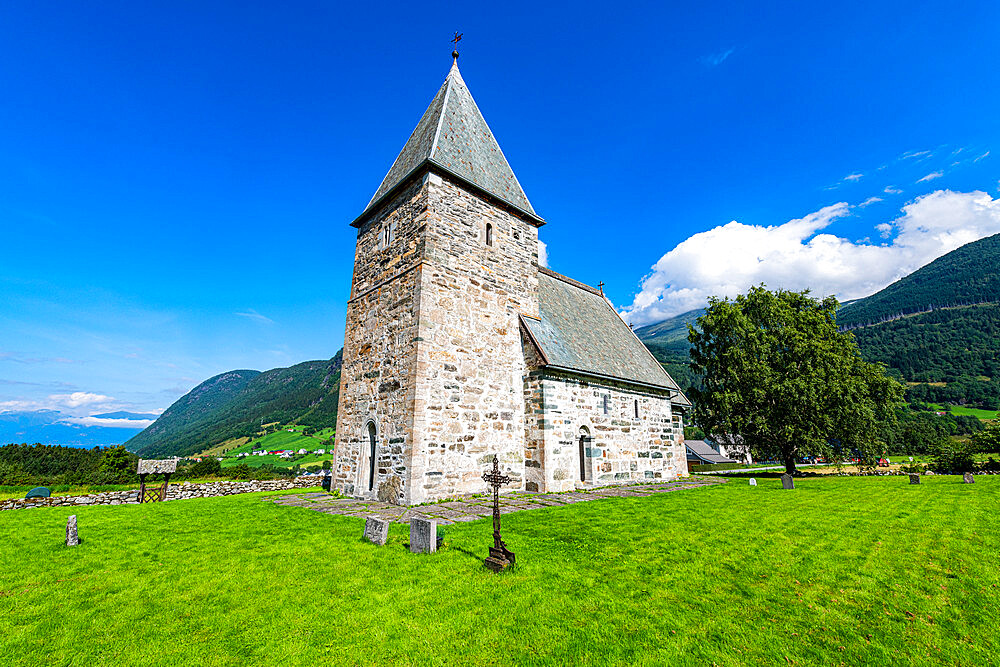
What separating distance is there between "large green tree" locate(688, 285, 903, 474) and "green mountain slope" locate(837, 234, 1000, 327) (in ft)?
448

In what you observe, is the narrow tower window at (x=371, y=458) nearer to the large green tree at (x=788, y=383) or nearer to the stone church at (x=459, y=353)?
the stone church at (x=459, y=353)

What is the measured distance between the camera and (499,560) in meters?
6.21

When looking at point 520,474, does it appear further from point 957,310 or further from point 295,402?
point 957,310

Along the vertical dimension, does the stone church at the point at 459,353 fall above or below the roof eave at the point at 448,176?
below

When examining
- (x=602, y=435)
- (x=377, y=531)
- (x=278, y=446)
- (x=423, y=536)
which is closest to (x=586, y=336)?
(x=602, y=435)

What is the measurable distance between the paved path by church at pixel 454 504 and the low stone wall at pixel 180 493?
13.9ft

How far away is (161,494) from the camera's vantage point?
16.3 meters

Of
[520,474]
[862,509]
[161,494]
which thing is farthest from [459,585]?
[161,494]

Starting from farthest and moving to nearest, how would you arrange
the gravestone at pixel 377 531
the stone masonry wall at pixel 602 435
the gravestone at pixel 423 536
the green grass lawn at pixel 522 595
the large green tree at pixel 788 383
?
the large green tree at pixel 788 383
the stone masonry wall at pixel 602 435
the gravestone at pixel 377 531
the gravestone at pixel 423 536
the green grass lawn at pixel 522 595

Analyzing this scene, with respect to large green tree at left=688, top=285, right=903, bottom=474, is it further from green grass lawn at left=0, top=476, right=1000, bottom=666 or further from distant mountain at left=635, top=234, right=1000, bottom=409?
distant mountain at left=635, top=234, right=1000, bottom=409

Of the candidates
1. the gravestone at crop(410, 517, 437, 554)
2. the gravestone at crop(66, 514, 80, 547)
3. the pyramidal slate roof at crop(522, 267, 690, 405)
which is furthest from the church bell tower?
the gravestone at crop(66, 514, 80, 547)

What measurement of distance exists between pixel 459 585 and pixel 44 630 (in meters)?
4.53

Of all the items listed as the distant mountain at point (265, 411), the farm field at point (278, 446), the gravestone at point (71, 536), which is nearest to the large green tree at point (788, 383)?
the gravestone at point (71, 536)

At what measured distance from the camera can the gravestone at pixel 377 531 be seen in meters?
7.89
